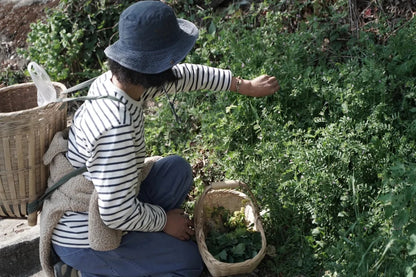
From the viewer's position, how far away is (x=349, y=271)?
9.28ft

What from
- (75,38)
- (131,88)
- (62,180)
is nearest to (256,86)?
(131,88)

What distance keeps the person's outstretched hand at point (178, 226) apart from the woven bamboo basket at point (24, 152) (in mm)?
755

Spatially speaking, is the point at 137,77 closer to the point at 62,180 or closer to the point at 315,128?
the point at 62,180

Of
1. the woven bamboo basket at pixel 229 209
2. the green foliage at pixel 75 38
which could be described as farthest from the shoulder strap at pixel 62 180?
the green foliage at pixel 75 38

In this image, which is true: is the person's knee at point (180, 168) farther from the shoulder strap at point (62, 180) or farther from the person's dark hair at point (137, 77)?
the person's dark hair at point (137, 77)

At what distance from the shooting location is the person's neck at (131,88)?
2852mm

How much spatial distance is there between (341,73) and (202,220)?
1.41m

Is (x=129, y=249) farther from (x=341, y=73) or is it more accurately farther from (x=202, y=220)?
(x=341, y=73)

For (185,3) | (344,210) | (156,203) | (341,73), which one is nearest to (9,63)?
(185,3)

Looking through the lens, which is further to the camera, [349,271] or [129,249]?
[129,249]

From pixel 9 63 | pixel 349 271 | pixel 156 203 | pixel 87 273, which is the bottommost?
pixel 9 63

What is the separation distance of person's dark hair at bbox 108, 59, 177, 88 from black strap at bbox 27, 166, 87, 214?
57 cm

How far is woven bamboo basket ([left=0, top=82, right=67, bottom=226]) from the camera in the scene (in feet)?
9.46

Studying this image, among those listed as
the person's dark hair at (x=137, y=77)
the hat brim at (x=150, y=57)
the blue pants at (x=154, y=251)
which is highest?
the hat brim at (x=150, y=57)
